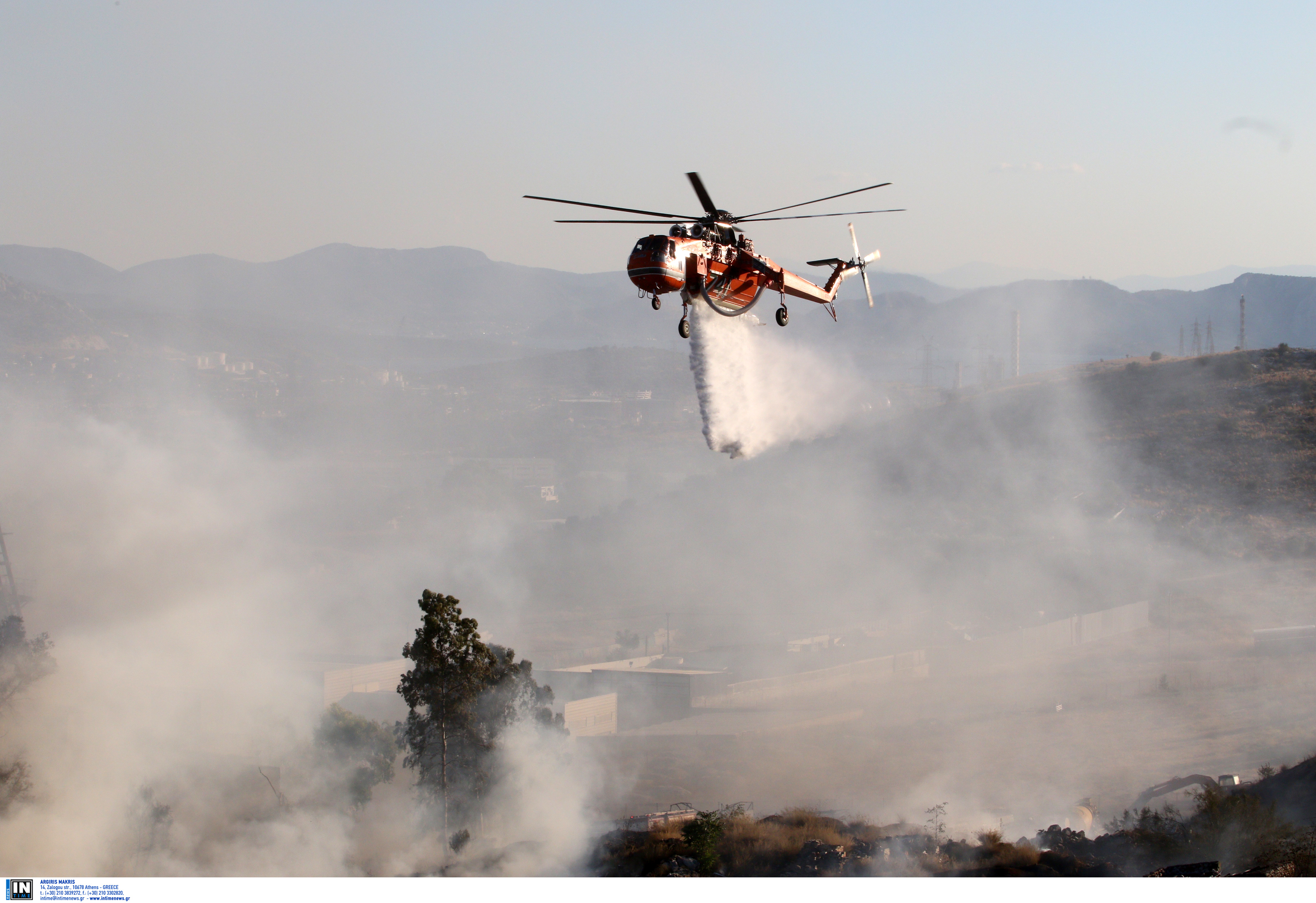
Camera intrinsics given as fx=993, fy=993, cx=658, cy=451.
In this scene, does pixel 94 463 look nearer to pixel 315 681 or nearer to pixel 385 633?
pixel 385 633

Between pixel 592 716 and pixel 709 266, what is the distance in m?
45.2

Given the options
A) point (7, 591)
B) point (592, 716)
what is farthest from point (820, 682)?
point (7, 591)

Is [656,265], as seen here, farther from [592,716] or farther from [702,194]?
[592,716]

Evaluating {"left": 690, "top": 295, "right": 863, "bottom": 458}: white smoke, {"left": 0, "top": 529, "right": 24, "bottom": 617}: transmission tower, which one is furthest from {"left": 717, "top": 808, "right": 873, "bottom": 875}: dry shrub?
{"left": 0, "top": 529, "right": 24, "bottom": 617}: transmission tower

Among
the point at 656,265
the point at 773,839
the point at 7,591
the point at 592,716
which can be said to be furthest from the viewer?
the point at 7,591

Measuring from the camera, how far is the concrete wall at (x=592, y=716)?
68562 millimetres

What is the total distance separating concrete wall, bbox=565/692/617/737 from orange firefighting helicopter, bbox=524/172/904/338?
40145 millimetres

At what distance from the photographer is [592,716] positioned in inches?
2768

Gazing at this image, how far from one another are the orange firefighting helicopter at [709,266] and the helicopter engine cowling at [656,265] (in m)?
0.02

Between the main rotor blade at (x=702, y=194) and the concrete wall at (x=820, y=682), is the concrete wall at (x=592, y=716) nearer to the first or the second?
the concrete wall at (x=820, y=682)

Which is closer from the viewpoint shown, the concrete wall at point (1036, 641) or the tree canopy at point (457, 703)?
the tree canopy at point (457, 703)

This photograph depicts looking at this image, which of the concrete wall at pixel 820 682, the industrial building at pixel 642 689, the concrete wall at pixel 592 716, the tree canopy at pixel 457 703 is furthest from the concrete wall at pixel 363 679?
the concrete wall at pixel 820 682

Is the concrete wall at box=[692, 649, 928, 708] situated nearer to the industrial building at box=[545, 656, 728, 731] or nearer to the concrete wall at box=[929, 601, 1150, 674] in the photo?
the industrial building at box=[545, 656, 728, 731]

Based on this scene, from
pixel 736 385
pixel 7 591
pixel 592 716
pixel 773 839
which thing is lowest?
pixel 773 839
